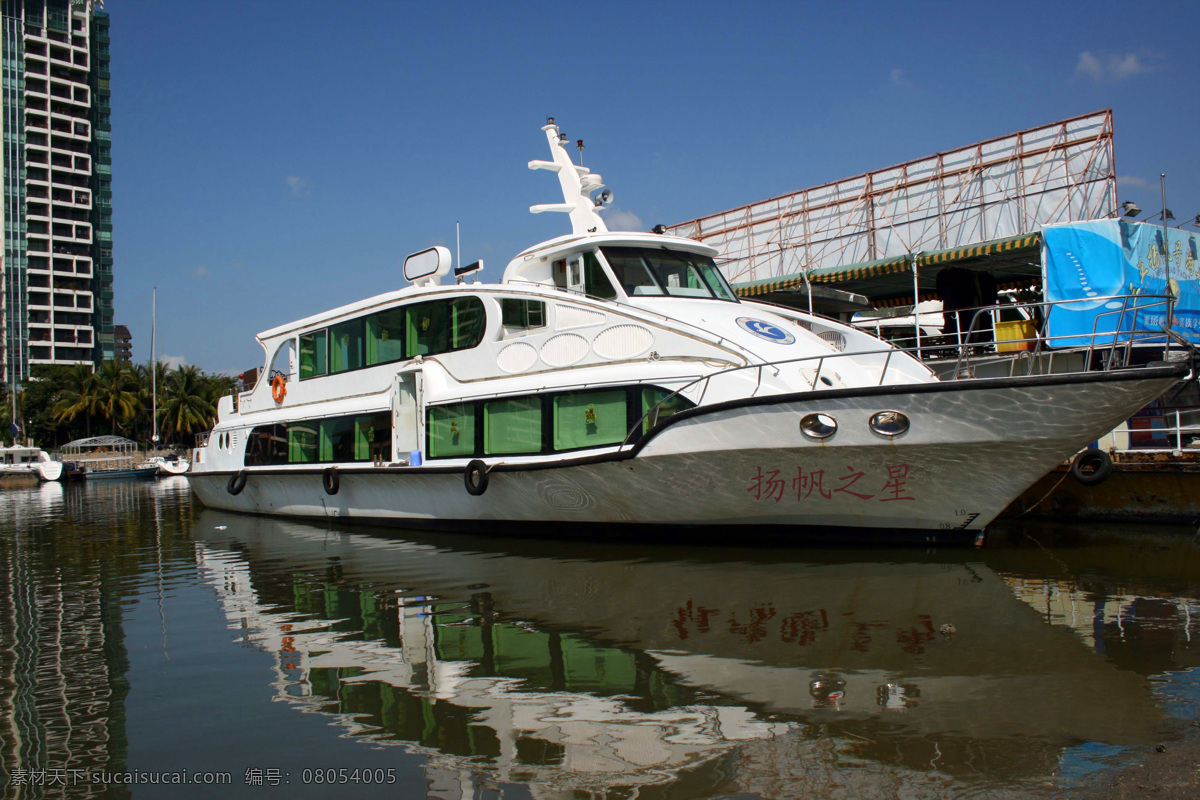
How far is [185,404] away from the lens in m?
53.2

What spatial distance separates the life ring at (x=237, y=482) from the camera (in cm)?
1486

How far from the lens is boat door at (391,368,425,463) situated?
37.8 ft

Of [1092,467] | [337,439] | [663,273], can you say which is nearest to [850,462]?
[1092,467]

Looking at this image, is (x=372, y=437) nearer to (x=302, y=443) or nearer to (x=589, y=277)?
(x=302, y=443)

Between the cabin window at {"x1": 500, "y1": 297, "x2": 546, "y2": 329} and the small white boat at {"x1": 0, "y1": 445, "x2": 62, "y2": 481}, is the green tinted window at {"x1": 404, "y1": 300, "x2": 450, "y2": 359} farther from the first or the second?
the small white boat at {"x1": 0, "y1": 445, "x2": 62, "y2": 481}

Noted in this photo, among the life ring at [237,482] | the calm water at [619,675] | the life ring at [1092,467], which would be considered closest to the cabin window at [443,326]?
the calm water at [619,675]

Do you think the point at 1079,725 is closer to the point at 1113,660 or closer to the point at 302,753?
the point at 1113,660

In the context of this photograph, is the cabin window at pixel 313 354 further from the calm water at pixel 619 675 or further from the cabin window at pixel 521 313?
the calm water at pixel 619 675

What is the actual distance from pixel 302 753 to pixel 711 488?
5.32 metres

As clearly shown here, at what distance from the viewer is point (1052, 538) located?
9727 millimetres

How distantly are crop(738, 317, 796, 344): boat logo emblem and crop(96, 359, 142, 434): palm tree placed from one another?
5122 cm

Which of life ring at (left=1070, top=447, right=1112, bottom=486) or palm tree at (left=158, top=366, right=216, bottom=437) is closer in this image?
life ring at (left=1070, top=447, right=1112, bottom=486)

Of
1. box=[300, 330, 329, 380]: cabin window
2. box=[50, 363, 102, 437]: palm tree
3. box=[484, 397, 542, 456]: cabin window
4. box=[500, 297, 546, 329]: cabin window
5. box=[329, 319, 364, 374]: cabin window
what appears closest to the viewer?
box=[484, 397, 542, 456]: cabin window

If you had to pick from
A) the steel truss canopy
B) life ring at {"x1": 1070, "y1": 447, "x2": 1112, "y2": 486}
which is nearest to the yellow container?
the steel truss canopy
